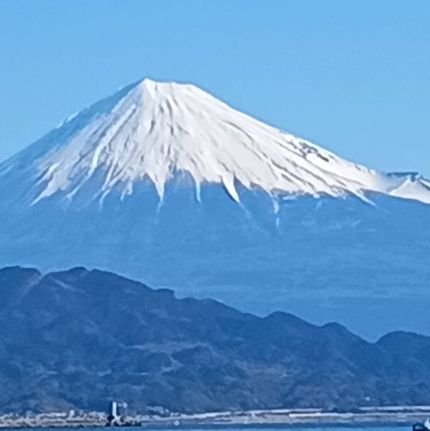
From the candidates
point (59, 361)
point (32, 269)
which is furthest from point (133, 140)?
point (59, 361)

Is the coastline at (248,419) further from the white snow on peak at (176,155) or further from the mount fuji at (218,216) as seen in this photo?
the white snow on peak at (176,155)

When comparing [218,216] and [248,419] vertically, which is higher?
[218,216]

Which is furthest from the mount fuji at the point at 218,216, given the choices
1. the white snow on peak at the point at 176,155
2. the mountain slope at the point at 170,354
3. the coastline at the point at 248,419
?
the coastline at the point at 248,419

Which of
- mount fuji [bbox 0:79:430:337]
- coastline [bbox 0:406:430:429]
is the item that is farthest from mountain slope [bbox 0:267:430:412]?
coastline [bbox 0:406:430:429]

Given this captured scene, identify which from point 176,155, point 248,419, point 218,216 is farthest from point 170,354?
point 248,419

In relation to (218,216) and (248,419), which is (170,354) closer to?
(218,216)

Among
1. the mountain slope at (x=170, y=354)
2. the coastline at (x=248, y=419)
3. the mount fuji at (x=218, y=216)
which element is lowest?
the coastline at (x=248, y=419)
